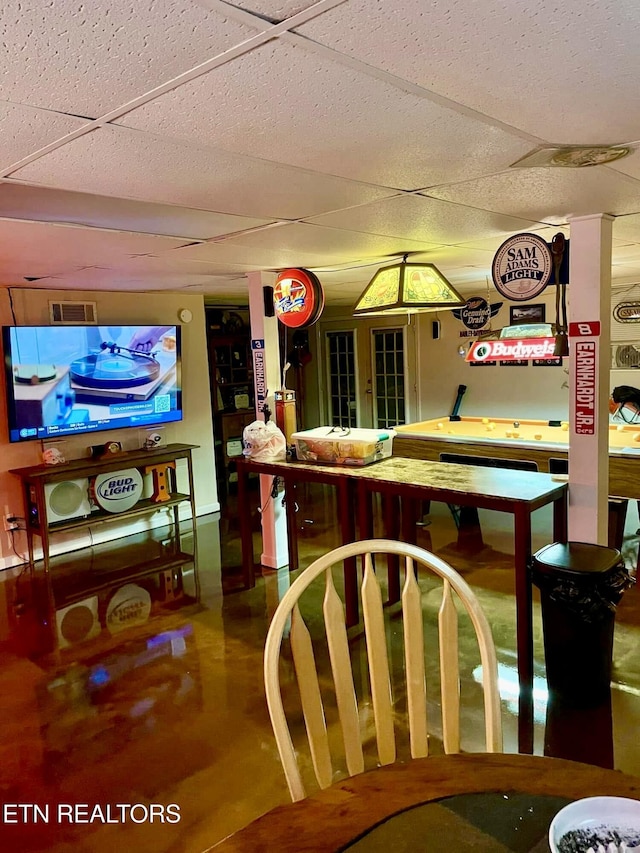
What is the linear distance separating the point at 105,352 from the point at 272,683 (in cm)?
456

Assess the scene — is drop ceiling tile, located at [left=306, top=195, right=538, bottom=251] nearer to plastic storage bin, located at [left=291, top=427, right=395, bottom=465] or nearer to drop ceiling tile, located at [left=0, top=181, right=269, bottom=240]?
drop ceiling tile, located at [left=0, top=181, right=269, bottom=240]

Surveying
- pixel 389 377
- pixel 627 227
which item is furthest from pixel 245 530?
pixel 389 377

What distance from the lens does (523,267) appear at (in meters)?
3.10

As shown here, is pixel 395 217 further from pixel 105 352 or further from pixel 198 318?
pixel 198 318

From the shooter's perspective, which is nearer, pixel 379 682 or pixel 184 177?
pixel 379 682

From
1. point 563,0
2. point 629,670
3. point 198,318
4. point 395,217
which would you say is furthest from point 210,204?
point 198,318

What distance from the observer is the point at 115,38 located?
1109mm

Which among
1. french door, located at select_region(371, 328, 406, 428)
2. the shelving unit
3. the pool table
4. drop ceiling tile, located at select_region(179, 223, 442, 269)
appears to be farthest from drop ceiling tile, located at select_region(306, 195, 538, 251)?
french door, located at select_region(371, 328, 406, 428)

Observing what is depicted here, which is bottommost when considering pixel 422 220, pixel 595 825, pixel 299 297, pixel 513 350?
pixel 595 825

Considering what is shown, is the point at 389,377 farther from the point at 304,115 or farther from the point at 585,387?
the point at 304,115

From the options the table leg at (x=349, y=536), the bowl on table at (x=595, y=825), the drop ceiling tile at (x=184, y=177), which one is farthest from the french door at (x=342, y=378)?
the bowl on table at (x=595, y=825)

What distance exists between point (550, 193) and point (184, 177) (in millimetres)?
1420

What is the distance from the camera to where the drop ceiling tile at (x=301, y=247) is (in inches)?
122

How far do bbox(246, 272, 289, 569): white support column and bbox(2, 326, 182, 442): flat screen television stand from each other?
1.48m
